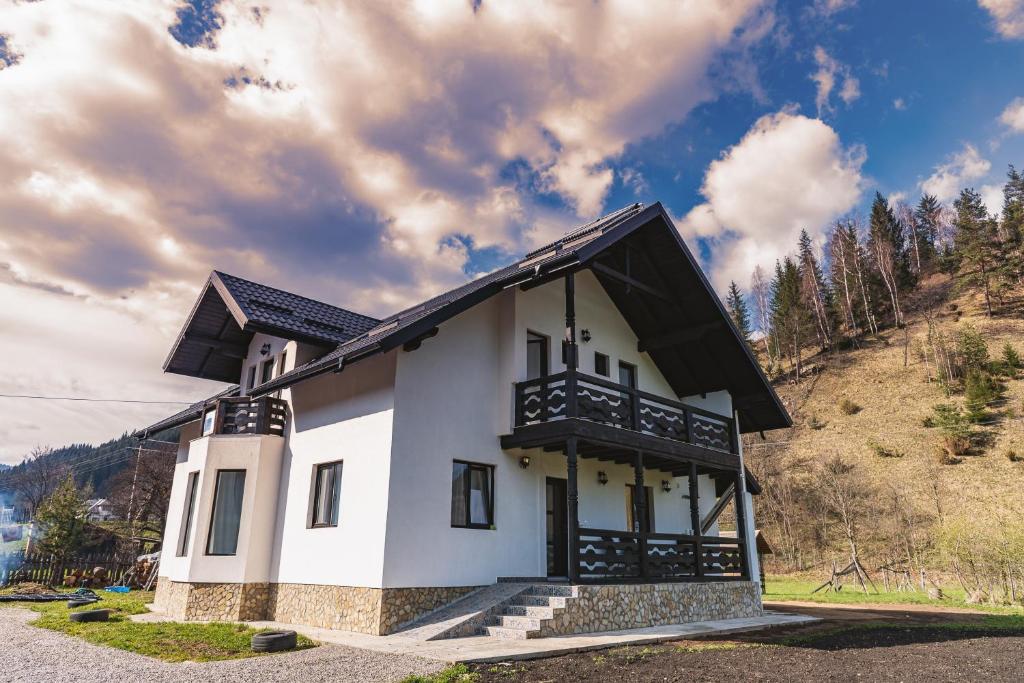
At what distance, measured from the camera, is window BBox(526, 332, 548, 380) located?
13773mm

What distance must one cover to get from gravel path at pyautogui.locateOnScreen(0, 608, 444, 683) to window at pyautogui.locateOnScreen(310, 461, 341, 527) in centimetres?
320

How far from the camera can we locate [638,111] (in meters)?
11.9

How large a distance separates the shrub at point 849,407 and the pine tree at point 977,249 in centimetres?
1438

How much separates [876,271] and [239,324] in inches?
2166

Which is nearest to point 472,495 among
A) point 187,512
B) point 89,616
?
point 89,616

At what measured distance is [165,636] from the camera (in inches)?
379

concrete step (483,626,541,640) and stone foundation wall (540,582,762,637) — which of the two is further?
stone foundation wall (540,582,762,637)

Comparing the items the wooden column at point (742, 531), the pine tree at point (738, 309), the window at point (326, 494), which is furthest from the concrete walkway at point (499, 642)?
the pine tree at point (738, 309)

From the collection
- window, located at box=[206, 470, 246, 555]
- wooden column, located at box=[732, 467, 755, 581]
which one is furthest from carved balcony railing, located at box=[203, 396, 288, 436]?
wooden column, located at box=[732, 467, 755, 581]

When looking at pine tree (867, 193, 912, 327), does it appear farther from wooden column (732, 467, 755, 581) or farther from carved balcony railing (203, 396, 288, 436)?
carved balcony railing (203, 396, 288, 436)

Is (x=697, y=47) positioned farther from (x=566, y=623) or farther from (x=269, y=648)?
(x=269, y=648)

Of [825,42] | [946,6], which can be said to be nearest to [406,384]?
[825,42]

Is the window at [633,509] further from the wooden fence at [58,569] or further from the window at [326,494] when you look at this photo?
the wooden fence at [58,569]

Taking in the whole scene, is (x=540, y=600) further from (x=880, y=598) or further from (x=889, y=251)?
(x=889, y=251)
